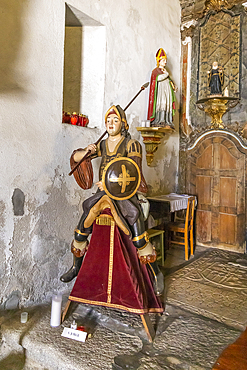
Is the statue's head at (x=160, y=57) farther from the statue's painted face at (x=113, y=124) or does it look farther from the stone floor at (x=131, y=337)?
the stone floor at (x=131, y=337)

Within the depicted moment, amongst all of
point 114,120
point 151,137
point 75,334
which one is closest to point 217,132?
point 151,137

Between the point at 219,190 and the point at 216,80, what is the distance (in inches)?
79.3

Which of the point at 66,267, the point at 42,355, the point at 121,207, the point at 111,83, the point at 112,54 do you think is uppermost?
the point at 112,54

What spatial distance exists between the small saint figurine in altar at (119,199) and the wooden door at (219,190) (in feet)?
9.70

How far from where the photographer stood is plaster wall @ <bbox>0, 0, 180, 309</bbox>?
9.32 ft

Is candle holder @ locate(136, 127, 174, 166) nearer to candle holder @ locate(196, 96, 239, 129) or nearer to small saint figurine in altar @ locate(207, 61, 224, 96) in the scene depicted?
candle holder @ locate(196, 96, 239, 129)

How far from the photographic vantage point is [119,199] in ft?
8.25

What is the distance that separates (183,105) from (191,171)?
137 centimetres

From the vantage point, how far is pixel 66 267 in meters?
3.52

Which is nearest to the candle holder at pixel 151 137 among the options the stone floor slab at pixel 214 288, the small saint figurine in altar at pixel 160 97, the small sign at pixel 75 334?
the small saint figurine in altar at pixel 160 97

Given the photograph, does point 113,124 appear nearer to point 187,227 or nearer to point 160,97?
point 160,97

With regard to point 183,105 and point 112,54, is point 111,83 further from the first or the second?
point 183,105

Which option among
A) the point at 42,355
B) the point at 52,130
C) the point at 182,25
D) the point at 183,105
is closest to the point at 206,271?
the point at 42,355

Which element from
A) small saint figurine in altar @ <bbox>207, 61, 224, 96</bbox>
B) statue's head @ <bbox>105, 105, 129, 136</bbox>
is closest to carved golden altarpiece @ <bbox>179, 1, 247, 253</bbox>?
small saint figurine in altar @ <bbox>207, 61, 224, 96</bbox>
